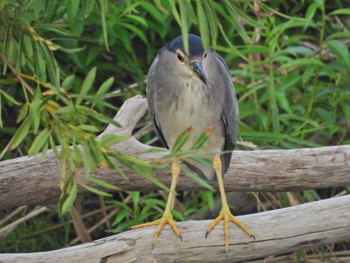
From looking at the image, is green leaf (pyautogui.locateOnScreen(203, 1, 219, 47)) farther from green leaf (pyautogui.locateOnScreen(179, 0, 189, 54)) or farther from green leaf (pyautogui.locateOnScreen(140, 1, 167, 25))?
green leaf (pyautogui.locateOnScreen(140, 1, 167, 25))

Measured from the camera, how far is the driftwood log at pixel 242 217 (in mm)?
2939

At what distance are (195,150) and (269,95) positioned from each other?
2107 mm

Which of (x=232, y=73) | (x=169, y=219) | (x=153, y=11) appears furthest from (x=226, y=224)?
(x=153, y=11)

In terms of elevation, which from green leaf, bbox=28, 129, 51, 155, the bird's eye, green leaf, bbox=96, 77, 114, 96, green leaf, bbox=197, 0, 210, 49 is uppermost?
green leaf, bbox=197, 0, 210, 49

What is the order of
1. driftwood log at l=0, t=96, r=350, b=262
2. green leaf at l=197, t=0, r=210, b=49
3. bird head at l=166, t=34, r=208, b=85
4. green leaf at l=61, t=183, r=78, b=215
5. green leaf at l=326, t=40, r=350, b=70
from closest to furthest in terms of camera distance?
1. green leaf at l=61, t=183, r=78, b=215
2. green leaf at l=197, t=0, r=210, b=49
3. driftwood log at l=0, t=96, r=350, b=262
4. bird head at l=166, t=34, r=208, b=85
5. green leaf at l=326, t=40, r=350, b=70

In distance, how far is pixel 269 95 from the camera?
4277 mm

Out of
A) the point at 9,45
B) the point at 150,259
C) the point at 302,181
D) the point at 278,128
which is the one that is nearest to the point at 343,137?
the point at 278,128

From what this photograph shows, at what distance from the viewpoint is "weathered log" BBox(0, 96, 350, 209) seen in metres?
3.30

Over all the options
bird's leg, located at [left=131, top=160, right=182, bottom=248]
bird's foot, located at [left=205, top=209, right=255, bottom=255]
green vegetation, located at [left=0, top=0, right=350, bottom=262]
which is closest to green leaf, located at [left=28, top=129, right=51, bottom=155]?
bird's leg, located at [left=131, top=160, right=182, bottom=248]

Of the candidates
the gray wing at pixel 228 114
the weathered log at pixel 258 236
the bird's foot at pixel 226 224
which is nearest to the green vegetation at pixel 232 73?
the gray wing at pixel 228 114

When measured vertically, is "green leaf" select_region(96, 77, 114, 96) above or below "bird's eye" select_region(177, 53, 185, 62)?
above

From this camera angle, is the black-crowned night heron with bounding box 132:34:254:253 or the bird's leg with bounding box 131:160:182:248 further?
the black-crowned night heron with bounding box 132:34:254:253

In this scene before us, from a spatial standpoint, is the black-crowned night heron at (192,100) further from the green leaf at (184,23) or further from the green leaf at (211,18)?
the green leaf at (184,23)

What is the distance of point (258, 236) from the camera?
3014 millimetres
